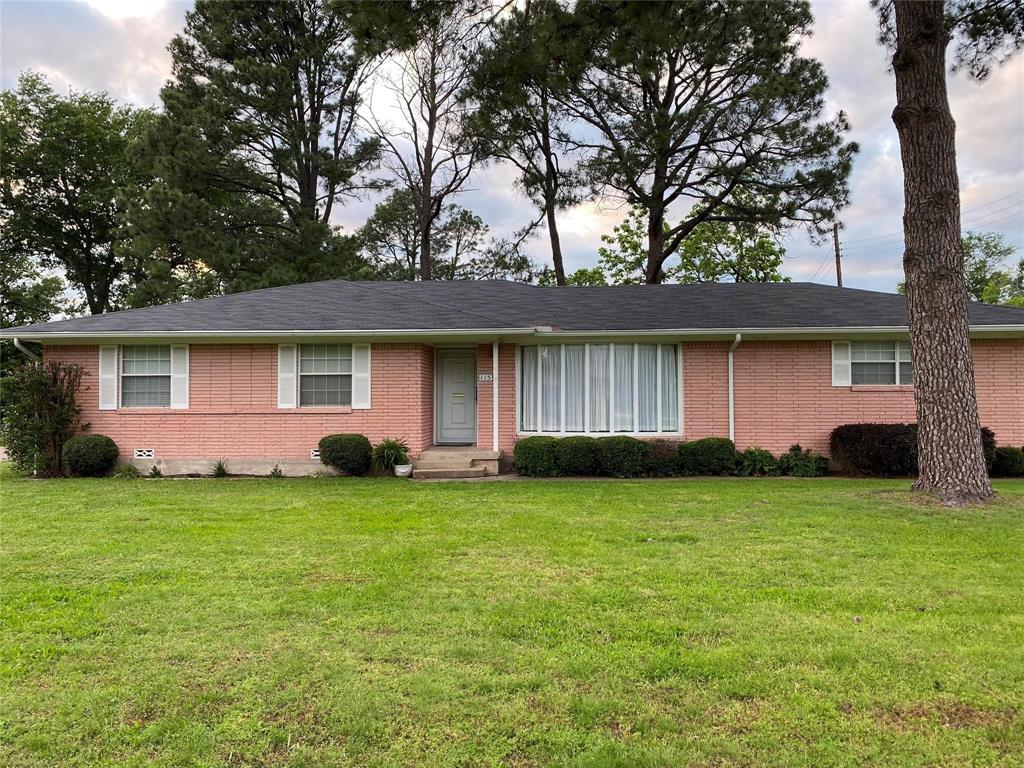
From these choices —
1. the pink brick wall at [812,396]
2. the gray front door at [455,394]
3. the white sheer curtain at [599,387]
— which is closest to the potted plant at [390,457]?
the gray front door at [455,394]

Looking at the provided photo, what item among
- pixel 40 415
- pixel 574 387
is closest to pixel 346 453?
pixel 574 387

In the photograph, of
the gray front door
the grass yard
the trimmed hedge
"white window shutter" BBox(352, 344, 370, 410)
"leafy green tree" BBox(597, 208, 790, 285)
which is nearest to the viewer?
the grass yard

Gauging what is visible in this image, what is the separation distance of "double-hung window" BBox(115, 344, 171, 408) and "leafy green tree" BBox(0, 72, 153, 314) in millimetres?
18145

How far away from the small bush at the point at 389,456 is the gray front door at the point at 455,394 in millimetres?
1679

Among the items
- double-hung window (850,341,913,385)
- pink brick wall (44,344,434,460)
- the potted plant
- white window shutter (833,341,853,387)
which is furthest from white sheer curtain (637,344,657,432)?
the potted plant

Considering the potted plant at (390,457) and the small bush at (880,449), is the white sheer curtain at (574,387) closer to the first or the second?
the potted plant at (390,457)

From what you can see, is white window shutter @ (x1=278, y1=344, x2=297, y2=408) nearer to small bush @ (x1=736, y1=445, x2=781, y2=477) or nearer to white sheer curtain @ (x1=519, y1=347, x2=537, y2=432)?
white sheer curtain @ (x1=519, y1=347, x2=537, y2=432)

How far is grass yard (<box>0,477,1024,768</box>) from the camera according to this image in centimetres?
250

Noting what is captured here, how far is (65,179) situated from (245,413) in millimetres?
25403

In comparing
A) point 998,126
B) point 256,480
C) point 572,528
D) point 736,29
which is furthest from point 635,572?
point 736,29

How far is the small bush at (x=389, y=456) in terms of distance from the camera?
10.7 meters

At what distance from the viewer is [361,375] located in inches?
442

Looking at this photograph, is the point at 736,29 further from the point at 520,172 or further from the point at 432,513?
the point at 432,513

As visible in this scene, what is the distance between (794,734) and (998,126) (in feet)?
57.2
